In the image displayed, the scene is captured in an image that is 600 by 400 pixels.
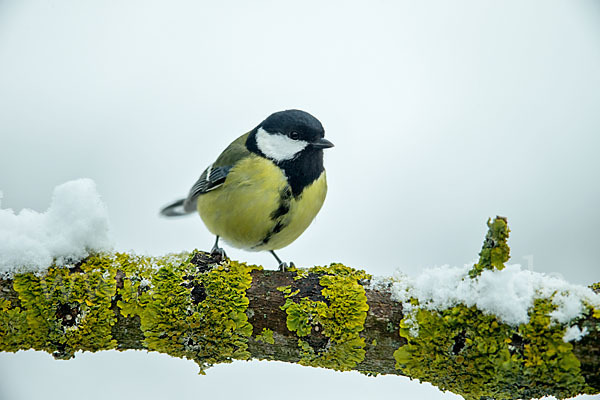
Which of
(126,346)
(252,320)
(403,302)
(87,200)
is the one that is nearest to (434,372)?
(403,302)

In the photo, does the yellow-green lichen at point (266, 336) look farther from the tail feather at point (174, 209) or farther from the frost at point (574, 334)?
the tail feather at point (174, 209)

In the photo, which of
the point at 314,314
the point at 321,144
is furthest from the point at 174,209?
the point at 314,314

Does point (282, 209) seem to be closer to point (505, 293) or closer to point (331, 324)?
point (331, 324)

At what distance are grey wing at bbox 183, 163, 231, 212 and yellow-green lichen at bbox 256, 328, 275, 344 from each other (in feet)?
3.98

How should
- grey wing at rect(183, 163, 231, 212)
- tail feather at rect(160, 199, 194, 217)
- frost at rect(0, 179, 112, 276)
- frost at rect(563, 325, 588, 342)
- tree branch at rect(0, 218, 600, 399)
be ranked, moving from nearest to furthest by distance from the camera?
1. frost at rect(563, 325, 588, 342)
2. tree branch at rect(0, 218, 600, 399)
3. frost at rect(0, 179, 112, 276)
4. grey wing at rect(183, 163, 231, 212)
5. tail feather at rect(160, 199, 194, 217)

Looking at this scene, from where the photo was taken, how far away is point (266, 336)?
1826 millimetres

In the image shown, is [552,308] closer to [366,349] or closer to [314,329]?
[366,349]

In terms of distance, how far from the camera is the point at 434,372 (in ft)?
5.50

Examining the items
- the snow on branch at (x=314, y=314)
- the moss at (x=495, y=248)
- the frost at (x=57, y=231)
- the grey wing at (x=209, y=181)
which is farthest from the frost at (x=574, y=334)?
the grey wing at (x=209, y=181)

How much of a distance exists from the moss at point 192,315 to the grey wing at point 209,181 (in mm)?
1056

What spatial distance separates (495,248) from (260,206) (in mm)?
1296

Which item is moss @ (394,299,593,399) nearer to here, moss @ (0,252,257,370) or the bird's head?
moss @ (0,252,257,370)

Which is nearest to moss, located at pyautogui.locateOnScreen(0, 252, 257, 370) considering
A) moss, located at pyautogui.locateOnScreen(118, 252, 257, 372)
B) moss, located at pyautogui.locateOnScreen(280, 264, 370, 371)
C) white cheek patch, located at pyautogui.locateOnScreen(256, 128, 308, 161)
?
moss, located at pyautogui.locateOnScreen(118, 252, 257, 372)

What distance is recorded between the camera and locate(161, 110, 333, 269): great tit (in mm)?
2633
